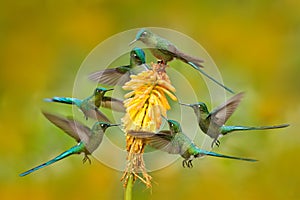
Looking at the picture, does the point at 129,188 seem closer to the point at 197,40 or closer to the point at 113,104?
the point at 113,104

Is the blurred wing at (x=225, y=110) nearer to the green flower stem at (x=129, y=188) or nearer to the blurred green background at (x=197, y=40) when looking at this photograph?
the green flower stem at (x=129, y=188)

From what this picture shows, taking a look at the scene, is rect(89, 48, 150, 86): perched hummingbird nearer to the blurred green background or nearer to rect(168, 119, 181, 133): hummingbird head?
rect(168, 119, 181, 133): hummingbird head

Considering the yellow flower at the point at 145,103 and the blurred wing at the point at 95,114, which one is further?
the blurred wing at the point at 95,114

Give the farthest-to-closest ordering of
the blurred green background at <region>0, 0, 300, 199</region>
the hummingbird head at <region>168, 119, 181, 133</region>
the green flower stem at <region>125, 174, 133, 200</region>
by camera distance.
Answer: the blurred green background at <region>0, 0, 300, 199</region> → the hummingbird head at <region>168, 119, 181, 133</region> → the green flower stem at <region>125, 174, 133, 200</region>

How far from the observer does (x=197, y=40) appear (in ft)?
7.80

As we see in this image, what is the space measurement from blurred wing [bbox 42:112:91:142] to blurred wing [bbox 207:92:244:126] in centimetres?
21

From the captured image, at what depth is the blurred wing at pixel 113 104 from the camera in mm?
1090

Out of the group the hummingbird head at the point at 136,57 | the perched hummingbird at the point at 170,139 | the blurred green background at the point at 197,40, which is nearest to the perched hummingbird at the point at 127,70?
the hummingbird head at the point at 136,57

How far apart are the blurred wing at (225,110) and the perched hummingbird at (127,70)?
15cm

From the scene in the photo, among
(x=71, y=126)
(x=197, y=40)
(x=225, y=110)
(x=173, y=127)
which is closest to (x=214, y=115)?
(x=225, y=110)

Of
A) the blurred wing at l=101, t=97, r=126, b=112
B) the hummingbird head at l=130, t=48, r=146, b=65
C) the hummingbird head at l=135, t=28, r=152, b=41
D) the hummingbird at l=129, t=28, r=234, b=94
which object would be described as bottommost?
the blurred wing at l=101, t=97, r=126, b=112

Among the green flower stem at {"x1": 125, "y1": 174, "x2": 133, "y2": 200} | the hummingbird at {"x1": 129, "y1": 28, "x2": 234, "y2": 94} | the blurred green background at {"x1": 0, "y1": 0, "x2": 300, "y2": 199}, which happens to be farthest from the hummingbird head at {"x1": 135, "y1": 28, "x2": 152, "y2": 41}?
the blurred green background at {"x1": 0, "y1": 0, "x2": 300, "y2": 199}

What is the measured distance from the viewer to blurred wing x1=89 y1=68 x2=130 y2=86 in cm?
108

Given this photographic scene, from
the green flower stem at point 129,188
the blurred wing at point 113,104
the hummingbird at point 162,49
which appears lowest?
the green flower stem at point 129,188
